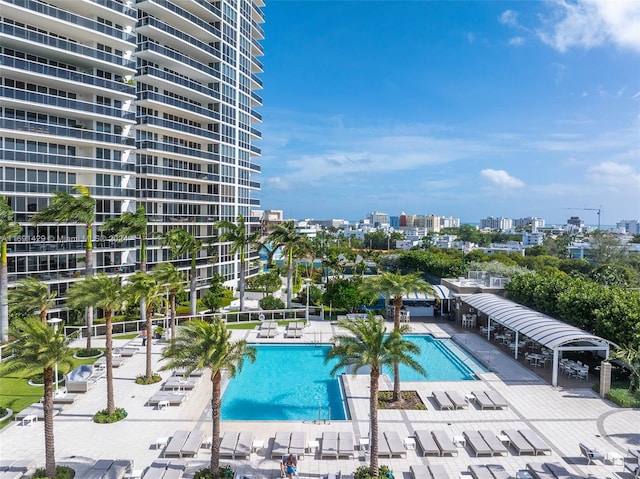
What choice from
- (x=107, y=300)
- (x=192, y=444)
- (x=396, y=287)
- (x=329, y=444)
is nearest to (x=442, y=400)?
(x=396, y=287)

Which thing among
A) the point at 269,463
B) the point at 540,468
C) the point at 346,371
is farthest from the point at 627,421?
the point at 269,463

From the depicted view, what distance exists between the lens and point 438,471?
15398 mm

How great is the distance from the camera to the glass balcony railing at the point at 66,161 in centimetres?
3297

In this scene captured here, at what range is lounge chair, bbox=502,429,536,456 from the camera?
17141 mm

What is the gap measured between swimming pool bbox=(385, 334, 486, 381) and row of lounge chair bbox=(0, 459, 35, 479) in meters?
17.3

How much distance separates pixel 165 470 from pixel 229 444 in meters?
2.69

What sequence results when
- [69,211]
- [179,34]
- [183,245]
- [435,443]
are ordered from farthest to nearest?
[179,34] → [183,245] → [69,211] → [435,443]

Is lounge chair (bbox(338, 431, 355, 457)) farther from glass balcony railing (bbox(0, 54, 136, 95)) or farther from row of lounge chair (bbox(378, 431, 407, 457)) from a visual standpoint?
glass balcony railing (bbox(0, 54, 136, 95))

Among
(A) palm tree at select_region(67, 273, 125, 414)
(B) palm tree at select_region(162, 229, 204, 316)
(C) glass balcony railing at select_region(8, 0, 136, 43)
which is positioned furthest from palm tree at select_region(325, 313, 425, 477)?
(C) glass balcony railing at select_region(8, 0, 136, 43)

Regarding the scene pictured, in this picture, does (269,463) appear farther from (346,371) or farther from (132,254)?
(132,254)

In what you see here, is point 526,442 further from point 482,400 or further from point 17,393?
point 17,393

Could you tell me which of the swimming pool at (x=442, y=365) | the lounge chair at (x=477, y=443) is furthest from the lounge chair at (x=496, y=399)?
the lounge chair at (x=477, y=443)

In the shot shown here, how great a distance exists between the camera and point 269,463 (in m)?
16.4

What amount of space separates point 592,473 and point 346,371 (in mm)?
14238
